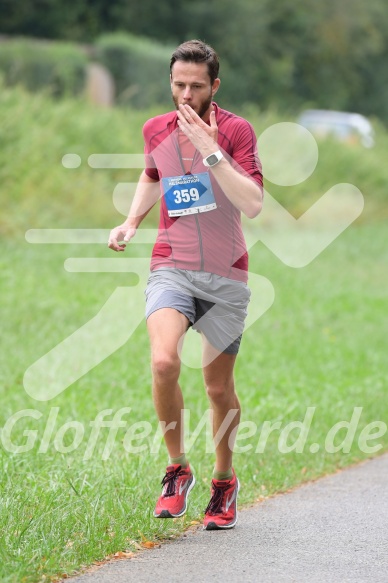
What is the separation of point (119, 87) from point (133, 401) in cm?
2599

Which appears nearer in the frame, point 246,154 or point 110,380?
point 246,154

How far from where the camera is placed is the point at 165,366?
5293 mm

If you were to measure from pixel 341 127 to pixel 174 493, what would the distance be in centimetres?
3021

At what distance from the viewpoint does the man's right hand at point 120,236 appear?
5484 mm

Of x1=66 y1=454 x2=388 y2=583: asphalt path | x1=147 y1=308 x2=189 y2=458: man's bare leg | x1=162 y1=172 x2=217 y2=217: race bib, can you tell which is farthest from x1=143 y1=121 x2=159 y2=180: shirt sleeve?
x1=66 y1=454 x2=388 y2=583: asphalt path

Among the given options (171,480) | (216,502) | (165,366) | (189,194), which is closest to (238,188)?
(189,194)

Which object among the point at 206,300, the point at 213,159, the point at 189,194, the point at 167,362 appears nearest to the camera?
the point at 213,159

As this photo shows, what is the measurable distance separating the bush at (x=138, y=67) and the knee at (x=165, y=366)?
2721cm

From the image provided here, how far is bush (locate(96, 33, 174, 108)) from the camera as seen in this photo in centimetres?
3291

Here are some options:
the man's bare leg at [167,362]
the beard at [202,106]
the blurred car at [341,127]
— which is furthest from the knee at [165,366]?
the blurred car at [341,127]

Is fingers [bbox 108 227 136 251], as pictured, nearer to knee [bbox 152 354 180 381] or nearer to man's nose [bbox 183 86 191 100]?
knee [bbox 152 354 180 381]

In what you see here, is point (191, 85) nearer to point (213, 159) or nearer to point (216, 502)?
point (213, 159)

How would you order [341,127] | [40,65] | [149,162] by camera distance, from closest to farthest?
[149,162] → [40,65] → [341,127]

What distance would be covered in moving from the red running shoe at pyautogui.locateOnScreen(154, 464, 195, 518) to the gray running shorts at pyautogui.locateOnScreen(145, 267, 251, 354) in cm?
64
